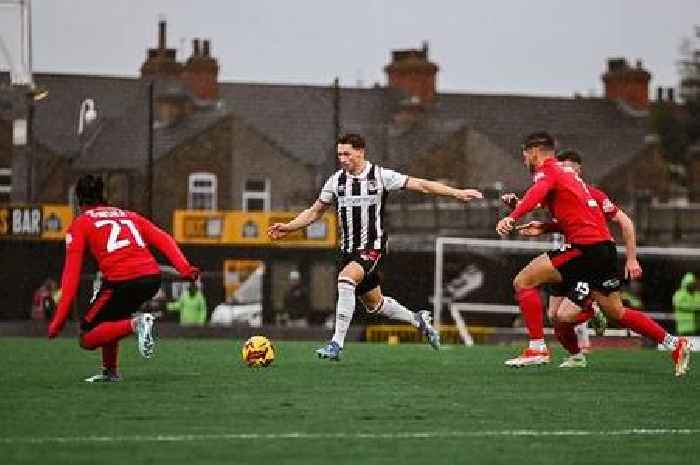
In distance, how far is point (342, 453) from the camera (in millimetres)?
10266

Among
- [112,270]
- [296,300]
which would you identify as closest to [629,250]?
[112,270]

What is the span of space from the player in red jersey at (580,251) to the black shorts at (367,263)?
2.05 meters

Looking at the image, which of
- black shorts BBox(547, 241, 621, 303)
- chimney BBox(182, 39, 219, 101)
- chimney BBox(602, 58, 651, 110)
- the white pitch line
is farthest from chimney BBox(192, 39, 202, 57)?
the white pitch line

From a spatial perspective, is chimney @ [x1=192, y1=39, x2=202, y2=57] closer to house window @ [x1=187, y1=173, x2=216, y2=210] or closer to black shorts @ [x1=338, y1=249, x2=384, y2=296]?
house window @ [x1=187, y1=173, x2=216, y2=210]

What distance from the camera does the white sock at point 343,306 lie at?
59.2 ft

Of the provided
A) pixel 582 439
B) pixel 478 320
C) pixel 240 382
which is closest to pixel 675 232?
pixel 478 320

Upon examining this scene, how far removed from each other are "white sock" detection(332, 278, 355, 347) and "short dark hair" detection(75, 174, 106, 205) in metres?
3.70

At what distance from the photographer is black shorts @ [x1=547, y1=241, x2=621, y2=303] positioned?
16.4 metres

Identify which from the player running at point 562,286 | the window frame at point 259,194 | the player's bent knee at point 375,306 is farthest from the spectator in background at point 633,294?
the window frame at point 259,194

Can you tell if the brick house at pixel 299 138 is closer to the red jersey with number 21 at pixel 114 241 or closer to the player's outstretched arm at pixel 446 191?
the player's outstretched arm at pixel 446 191

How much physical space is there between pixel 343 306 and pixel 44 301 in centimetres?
2149

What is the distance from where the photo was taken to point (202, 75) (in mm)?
72625

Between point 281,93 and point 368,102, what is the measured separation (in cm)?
483

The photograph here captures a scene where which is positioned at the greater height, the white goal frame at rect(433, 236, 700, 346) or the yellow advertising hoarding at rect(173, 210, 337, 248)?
the yellow advertising hoarding at rect(173, 210, 337, 248)
